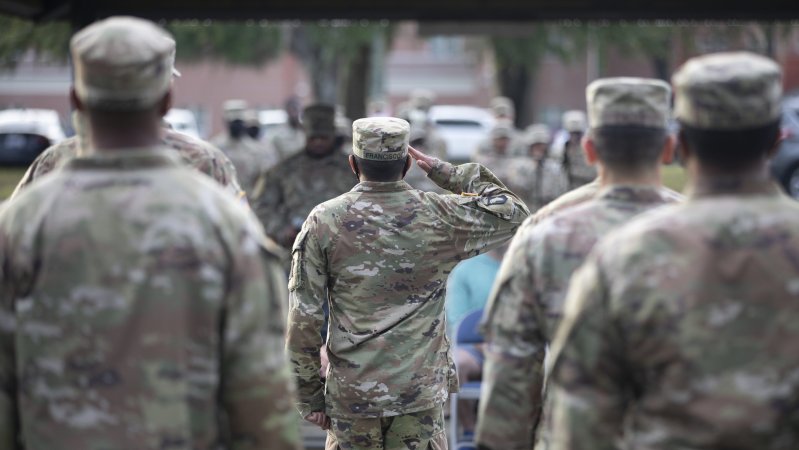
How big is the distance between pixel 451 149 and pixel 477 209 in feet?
107

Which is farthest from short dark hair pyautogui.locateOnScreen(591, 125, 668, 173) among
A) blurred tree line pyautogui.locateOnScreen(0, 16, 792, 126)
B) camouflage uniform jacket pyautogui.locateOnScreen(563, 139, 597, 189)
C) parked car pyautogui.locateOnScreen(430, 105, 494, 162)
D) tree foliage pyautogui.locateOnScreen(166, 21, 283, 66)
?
parked car pyautogui.locateOnScreen(430, 105, 494, 162)

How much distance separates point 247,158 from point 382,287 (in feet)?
33.1

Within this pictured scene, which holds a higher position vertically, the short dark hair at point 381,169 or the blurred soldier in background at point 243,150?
the short dark hair at point 381,169

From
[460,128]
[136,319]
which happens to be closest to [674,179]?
[136,319]

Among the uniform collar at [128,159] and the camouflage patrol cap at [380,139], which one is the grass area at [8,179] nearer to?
the camouflage patrol cap at [380,139]

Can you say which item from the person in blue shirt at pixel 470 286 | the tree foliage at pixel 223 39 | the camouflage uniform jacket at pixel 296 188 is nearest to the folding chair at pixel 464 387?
the person in blue shirt at pixel 470 286

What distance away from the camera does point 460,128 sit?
38.8m

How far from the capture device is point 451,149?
1497 inches

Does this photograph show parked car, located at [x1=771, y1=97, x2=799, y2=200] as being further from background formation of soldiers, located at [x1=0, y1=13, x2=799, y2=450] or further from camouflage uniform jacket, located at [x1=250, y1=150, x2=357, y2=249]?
background formation of soldiers, located at [x1=0, y1=13, x2=799, y2=450]

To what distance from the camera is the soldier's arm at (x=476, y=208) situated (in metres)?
5.50

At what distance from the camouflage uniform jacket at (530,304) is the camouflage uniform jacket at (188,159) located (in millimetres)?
1770

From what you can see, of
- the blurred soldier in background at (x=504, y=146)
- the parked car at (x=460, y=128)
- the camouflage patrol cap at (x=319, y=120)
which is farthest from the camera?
the parked car at (x=460, y=128)

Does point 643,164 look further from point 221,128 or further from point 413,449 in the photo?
point 221,128

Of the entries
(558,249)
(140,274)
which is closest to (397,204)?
(558,249)
